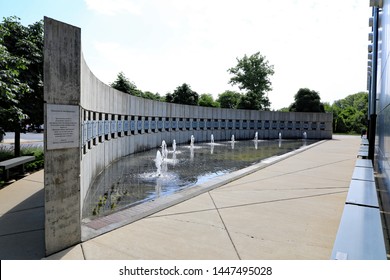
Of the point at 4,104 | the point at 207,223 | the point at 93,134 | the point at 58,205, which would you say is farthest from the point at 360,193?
the point at 4,104

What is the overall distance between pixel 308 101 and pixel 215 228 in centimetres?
3806

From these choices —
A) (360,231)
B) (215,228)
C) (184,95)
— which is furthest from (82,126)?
(184,95)

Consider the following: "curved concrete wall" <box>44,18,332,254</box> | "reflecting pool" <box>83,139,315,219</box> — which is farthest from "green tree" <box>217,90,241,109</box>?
"reflecting pool" <box>83,139,315,219</box>

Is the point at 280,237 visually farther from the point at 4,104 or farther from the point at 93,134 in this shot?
the point at 4,104

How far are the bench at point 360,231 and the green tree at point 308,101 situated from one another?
125 feet

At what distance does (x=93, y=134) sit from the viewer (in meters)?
8.11

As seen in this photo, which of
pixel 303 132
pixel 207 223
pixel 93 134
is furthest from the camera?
pixel 303 132

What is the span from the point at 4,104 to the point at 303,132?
27.9m

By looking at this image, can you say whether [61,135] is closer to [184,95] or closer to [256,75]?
[184,95]

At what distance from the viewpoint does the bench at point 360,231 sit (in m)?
2.08

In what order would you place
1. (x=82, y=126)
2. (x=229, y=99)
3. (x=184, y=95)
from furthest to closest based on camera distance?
1. (x=229, y=99)
2. (x=184, y=95)
3. (x=82, y=126)

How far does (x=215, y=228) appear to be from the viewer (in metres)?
4.61

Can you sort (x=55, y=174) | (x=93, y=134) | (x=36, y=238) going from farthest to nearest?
(x=93, y=134) < (x=36, y=238) < (x=55, y=174)

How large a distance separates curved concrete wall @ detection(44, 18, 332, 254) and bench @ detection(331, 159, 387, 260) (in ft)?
10.9
